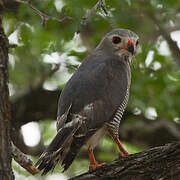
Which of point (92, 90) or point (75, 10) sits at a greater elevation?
point (75, 10)

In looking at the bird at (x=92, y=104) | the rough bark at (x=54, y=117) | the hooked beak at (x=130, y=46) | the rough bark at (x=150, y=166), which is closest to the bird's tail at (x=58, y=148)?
the bird at (x=92, y=104)

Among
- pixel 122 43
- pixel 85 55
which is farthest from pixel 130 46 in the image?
pixel 85 55

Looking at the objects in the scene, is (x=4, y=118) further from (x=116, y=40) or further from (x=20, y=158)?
(x=116, y=40)

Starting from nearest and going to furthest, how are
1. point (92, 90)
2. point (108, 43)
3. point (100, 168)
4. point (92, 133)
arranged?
point (100, 168), point (92, 133), point (92, 90), point (108, 43)

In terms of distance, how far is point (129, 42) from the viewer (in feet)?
15.6

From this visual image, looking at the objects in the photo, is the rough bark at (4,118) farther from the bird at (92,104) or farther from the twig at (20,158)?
the bird at (92,104)

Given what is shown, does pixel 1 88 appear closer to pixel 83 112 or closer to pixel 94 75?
pixel 83 112

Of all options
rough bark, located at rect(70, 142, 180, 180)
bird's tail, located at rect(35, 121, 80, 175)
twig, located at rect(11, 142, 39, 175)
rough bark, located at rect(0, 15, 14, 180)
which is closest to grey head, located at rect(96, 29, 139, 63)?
bird's tail, located at rect(35, 121, 80, 175)

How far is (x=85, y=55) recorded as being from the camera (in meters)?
5.70

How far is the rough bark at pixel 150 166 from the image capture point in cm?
288

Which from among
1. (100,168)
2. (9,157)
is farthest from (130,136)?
(9,157)

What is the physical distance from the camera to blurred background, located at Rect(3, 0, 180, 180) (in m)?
5.32

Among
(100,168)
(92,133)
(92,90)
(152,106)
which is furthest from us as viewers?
(152,106)

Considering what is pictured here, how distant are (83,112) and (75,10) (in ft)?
4.78
